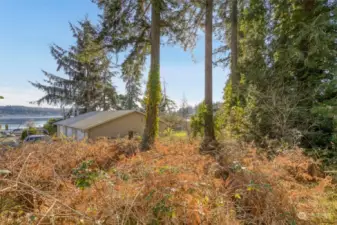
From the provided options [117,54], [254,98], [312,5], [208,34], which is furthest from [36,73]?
[312,5]

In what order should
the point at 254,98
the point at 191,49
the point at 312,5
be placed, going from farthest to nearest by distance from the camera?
the point at 191,49 < the point at 254,98 < the point at 312,5

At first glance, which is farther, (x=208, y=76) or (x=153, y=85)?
(x=208, y=76)

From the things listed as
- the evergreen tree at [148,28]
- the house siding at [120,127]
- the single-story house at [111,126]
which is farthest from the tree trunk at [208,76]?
the house siding at [120,127]

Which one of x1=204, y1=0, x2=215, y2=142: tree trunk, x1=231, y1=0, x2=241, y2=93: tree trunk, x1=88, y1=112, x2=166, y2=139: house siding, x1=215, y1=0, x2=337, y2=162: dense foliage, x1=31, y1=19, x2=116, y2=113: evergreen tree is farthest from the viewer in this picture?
x1=31, y1=19, x2=116, y2=113: evergreen tree

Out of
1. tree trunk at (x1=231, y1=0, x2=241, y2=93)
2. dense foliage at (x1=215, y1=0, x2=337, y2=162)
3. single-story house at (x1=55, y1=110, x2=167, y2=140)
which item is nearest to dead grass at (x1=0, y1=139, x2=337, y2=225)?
dense foliage at (x1=215, y1=0, x2=337, y2=162)

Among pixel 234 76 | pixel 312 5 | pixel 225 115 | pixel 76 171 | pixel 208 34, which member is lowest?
pixel 76 171

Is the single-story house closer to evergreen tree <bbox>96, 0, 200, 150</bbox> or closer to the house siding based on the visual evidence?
the house siding

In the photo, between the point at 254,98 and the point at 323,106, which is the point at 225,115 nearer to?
the point at 254,98

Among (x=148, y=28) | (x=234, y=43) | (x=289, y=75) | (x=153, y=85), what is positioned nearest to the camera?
(x=289, y=75)

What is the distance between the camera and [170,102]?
23078mm

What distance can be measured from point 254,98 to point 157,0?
607cm

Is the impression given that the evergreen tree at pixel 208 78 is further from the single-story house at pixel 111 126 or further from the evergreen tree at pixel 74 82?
the evergreen tree at pixel 74 82

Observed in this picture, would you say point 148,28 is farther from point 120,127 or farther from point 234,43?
point 120,127

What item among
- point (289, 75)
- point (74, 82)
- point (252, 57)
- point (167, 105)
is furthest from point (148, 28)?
point (74, 82)
